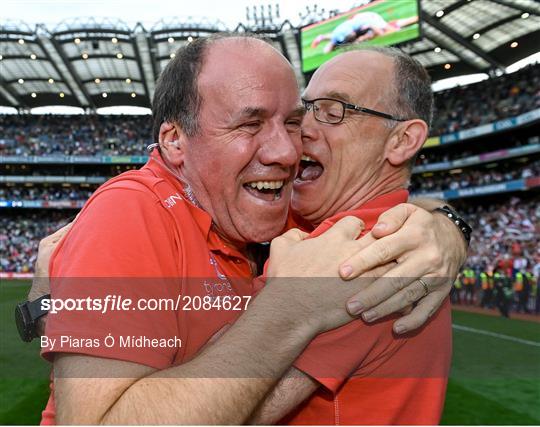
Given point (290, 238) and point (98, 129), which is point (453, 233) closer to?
point (290, 238)

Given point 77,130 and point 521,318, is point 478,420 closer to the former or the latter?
point 521,318

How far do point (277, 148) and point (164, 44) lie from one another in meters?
29.4

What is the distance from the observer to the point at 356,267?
4.89 feet

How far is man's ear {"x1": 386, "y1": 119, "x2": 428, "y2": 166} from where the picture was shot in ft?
7.36

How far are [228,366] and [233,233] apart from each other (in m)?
0.76

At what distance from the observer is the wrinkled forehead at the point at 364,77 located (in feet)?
7.12

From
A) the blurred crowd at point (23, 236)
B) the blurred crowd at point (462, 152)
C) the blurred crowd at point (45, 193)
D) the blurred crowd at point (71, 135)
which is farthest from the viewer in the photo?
the blurred crowd at point (71, 135)

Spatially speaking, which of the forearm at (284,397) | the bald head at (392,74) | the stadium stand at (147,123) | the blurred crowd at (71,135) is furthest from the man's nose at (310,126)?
the blurred crowd at (71,135)

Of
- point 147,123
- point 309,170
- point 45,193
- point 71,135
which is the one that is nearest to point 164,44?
point 147,123

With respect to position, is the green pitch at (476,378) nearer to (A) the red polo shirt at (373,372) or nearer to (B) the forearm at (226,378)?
(A) the red polo shirt at (373,372)

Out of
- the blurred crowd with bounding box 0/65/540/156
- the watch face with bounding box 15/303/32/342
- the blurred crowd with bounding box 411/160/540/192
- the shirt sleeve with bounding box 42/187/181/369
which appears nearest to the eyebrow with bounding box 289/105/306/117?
the shirt sleeve with bounding box 42/187/181/369

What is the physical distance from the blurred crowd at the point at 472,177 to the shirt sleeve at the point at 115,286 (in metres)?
28.7

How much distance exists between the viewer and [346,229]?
5.27 feet

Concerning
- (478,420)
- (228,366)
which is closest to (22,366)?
(478,420)
